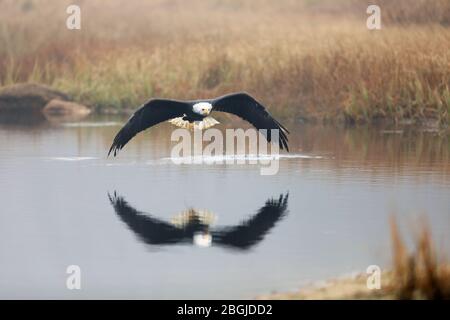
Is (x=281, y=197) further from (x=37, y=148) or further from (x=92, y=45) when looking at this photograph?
(x=92, y=45)

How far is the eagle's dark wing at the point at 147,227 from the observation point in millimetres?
14583

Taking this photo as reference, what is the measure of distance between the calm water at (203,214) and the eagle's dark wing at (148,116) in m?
0.56

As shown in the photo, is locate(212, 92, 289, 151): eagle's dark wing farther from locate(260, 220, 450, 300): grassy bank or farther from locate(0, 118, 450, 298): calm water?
locate(260, 220, 450, 300): grassy bank

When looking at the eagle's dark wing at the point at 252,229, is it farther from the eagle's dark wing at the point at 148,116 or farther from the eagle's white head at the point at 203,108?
the eagle's dark wing at the point at 148,116

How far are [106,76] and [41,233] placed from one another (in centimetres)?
1771

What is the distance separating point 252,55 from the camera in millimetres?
30438

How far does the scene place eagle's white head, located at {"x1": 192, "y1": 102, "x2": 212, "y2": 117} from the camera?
18.8 metres

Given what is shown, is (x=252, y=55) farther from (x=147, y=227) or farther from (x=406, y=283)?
(x=406, y=283)

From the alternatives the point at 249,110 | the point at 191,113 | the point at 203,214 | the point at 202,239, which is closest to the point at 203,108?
the point at 191,113

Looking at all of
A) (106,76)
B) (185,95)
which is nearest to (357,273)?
(185,95)

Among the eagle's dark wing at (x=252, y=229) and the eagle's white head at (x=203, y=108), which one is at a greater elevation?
the eagle's white head at (x=203, y=108)

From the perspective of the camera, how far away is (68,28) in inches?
1521

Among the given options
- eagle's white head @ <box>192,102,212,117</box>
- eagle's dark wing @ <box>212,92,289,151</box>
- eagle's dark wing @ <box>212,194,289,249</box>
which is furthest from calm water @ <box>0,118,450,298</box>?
eagle's white head @ <box>192,102,212,117</box>
